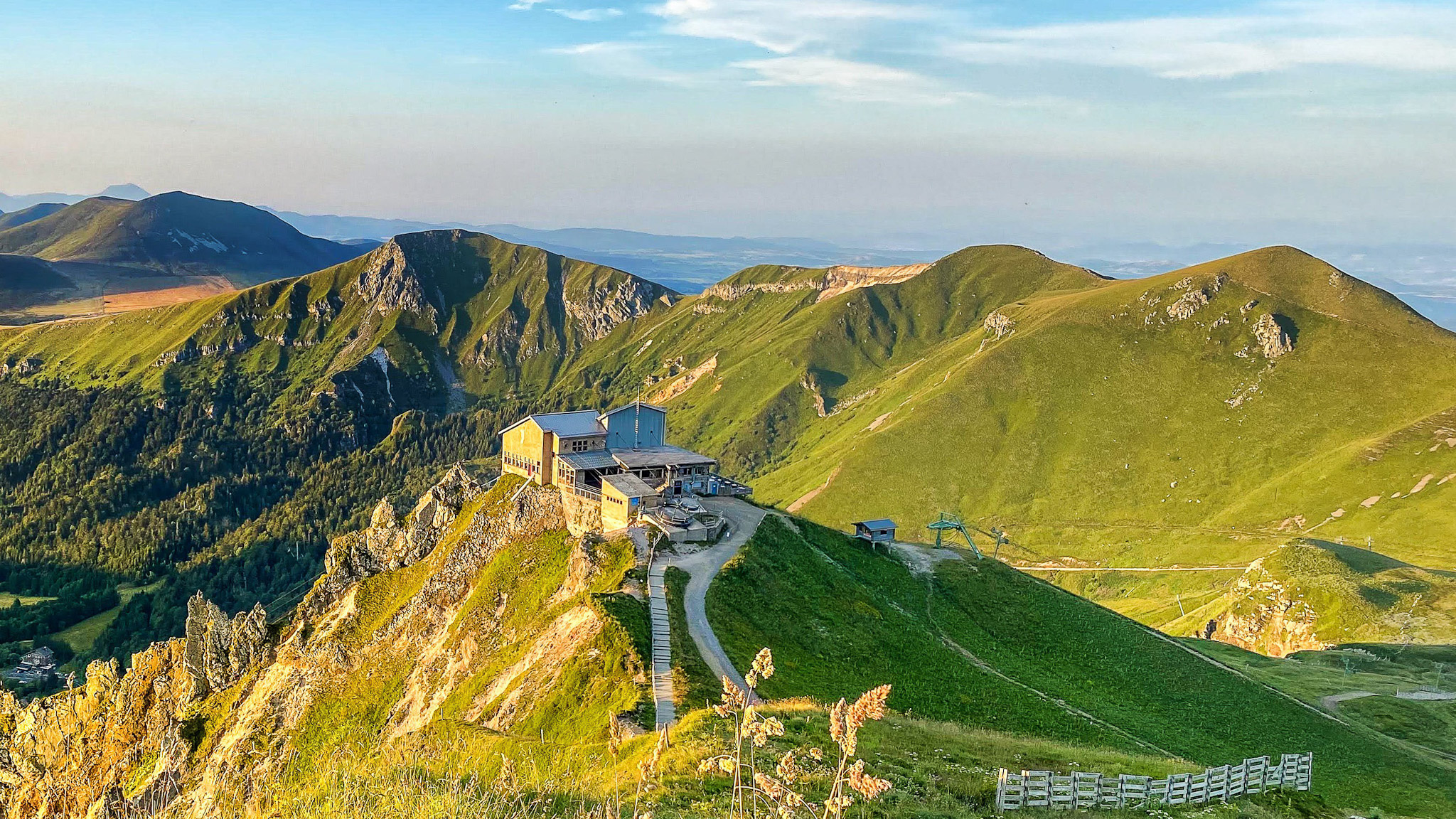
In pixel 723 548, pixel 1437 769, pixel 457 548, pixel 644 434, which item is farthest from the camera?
A: pixel 644 434

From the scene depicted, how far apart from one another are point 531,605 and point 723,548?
1779cm

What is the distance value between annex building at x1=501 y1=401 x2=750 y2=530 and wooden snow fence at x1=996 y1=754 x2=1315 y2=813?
5380cm

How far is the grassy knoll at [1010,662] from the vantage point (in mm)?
57375

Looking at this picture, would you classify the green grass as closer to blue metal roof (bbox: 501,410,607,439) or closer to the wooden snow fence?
the wooden snow fence

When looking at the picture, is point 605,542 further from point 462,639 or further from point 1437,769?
point 1437,769

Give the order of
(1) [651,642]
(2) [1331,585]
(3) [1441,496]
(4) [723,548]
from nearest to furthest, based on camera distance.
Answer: (1) [651,642] < (4) [723,548] < (2) [1331,585] < (3) [1441,496]

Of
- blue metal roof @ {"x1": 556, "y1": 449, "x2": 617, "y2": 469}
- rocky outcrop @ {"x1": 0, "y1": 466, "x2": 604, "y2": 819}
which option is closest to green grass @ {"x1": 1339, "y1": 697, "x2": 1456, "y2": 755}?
rocky outcrop @ {"x1": 0, "y1": 466, "x2": 604, "y2": 819}

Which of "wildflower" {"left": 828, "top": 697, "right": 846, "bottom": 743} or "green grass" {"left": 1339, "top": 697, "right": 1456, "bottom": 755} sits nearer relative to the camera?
"wildflower" {"left": 828, "top": 697, "right": 846, "bottom": 743}

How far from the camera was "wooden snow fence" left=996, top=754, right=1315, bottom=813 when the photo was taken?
26922 mm

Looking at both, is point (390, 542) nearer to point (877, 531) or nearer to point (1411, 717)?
point (877, 531)

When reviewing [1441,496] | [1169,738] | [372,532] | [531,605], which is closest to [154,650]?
[372,532]

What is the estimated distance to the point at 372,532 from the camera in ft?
347

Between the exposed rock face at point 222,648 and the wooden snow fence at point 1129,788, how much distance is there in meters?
92.7

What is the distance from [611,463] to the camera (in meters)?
90.4
